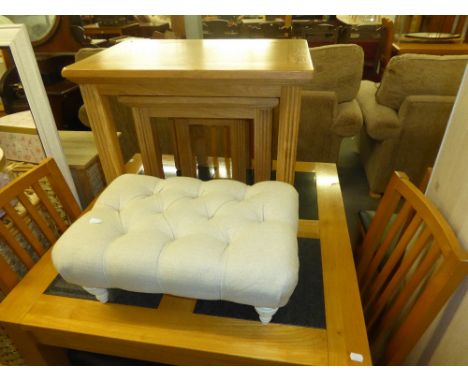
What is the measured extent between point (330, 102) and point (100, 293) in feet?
5.66

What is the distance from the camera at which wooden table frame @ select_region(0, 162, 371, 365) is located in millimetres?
715

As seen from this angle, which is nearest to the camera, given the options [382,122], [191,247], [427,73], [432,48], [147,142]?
[191,247]

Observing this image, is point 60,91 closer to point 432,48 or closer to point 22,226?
point 22,226

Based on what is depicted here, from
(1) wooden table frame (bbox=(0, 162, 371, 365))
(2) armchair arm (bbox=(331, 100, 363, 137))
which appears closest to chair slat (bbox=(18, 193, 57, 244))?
(1) wooden table frame (bbox=(0, 162, 371, 365))

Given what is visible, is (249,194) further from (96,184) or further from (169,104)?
(96,184)

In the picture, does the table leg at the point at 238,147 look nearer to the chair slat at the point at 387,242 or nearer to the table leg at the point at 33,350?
the chair slat at the point at 387,242

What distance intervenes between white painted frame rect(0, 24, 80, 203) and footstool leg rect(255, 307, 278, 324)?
0.90m

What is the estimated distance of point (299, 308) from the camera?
81 cm

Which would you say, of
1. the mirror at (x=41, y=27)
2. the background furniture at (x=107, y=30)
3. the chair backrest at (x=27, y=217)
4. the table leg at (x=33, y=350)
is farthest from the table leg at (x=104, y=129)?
the background furniture at (x=107, y=30)

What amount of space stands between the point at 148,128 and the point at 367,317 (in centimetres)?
101

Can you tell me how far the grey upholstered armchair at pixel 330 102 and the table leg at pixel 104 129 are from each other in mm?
1320

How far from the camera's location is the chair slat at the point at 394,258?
87 centimetres

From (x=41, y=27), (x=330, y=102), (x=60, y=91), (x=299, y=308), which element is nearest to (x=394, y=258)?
(x=299, y=308)

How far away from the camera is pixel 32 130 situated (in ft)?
3.69
